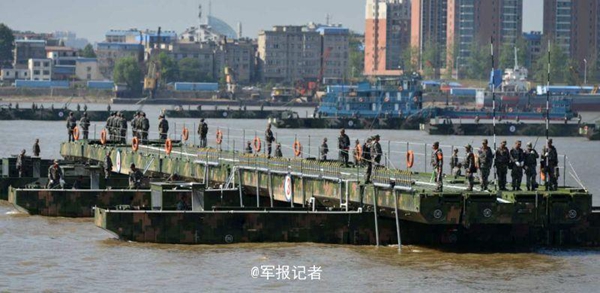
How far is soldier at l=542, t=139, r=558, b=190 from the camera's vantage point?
46531 millimetres

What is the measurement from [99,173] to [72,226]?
744 cm

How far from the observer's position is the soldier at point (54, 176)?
56.2 m

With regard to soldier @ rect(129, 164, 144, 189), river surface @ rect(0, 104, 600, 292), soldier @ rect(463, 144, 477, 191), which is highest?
soldier @ rect(463, 144, 477, 191)

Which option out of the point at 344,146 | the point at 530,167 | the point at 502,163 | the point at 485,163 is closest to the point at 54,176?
the point at 344,146

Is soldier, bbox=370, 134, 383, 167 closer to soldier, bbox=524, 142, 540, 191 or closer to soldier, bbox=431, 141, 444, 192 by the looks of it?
soldier, bbox=431, 141, 444, 192

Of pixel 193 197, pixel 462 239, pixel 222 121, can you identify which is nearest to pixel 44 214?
pixel 193 197

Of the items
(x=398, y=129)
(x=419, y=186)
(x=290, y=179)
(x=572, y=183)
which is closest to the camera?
(x=419, y=186)

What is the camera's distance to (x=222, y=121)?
171 m

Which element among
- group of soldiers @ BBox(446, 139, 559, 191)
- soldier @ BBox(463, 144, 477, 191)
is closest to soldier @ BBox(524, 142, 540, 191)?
group of soldiers @ BBox(446, 139, 559, 191)

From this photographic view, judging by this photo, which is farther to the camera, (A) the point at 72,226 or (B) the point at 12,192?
(B) the point at 12,192

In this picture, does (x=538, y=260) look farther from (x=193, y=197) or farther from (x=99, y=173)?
(x=99, y=173)

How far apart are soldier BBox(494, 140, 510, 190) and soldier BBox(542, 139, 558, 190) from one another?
1.16 m

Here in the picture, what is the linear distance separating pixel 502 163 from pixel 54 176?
1788 cm

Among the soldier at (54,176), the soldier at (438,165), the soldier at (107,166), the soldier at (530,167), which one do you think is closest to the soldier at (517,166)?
the soldier at (530,167)
